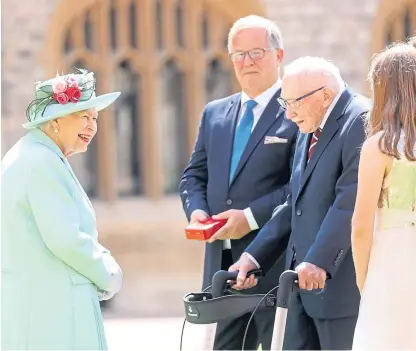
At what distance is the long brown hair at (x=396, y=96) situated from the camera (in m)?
3.33

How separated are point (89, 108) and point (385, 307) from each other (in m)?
1.18

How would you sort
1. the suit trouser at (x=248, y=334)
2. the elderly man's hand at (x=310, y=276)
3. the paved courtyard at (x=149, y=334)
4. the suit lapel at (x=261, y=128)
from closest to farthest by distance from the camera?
the elderly man's hand at (x=310, y=276), the suit trouser at (x=248, y=334), the suit lapel at (x=261, y=128), the paved courtyard at (x=149, y=334)

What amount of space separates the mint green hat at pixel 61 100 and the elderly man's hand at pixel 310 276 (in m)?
0.89

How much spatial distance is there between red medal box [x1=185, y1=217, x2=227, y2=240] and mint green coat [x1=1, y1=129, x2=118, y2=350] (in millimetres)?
674

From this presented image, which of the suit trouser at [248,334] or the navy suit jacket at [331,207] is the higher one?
the navy suit jacket at [331,207]

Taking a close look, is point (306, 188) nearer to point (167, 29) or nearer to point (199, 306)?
point (199, 306)

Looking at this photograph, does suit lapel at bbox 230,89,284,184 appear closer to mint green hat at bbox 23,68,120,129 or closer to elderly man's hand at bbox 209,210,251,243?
elderly man's hand at bbox 209,210,251,243

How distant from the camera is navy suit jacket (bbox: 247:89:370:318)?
3.78 metres

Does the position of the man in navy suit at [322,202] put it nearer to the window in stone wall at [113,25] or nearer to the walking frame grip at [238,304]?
the walking frame grip at [238,304]

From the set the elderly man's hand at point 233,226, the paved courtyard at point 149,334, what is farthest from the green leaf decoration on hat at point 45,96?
the paved courtyard at point 149,334

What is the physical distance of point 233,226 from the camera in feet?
13.9

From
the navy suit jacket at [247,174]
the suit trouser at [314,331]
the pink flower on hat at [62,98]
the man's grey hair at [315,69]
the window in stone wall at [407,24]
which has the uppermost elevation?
the window in stone wall at [407,24]

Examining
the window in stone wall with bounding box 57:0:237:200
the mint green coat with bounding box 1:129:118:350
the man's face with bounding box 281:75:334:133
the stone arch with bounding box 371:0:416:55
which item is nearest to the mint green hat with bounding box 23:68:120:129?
the mint green coat with bounding box 1:129:118:350

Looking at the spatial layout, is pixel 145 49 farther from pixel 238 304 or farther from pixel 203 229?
pixel 238 304
